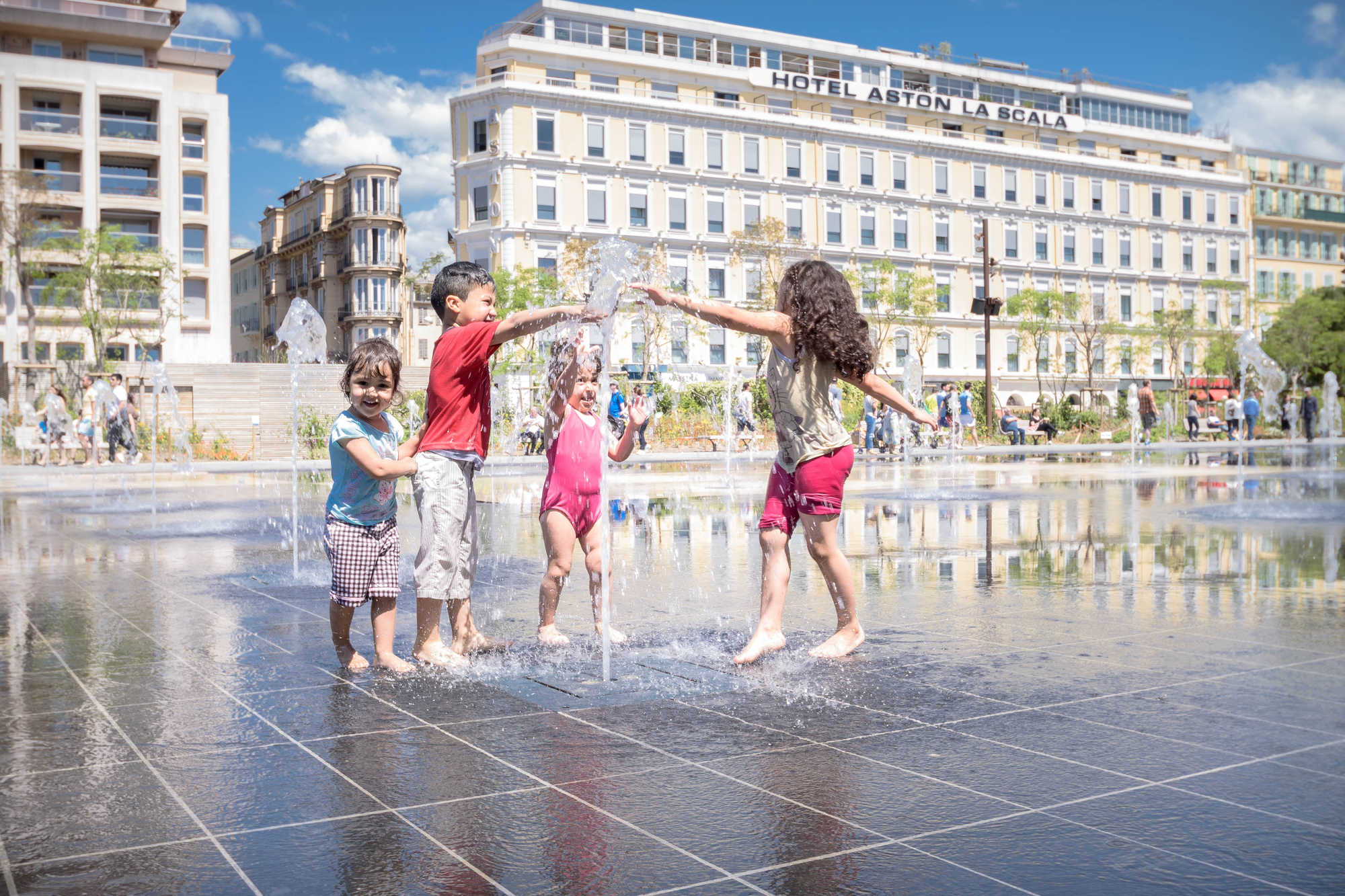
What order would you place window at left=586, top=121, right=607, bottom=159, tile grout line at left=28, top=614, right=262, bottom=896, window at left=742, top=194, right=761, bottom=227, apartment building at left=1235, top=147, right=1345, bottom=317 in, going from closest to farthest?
tile grout line at left=28, top=614, right=262, bottom=896 < window at left=586, top=121, right=607, bottom=159 < window at left=742, top=194, right=761, bottom=227 < apartment building at left=1235, top=147, right=1345, bottom=317

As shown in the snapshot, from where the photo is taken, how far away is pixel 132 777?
3.45m

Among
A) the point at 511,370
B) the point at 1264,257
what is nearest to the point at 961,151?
the point at 1264,257

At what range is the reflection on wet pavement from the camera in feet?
9.05

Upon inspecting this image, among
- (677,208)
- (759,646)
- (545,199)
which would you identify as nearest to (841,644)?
(759,646)

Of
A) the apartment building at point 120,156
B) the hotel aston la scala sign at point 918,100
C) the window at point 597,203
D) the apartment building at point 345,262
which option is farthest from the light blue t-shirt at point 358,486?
the apartment building at point 345,262

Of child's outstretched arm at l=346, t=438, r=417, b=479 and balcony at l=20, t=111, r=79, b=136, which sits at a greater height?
balcony at l=20, t=111, r=79, b=136

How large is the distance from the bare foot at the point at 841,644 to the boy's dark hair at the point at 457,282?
209cm

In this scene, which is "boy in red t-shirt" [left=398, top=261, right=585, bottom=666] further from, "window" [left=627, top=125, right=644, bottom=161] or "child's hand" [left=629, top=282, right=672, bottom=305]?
"window" [left=627, top=125, right=644, bottom=161]

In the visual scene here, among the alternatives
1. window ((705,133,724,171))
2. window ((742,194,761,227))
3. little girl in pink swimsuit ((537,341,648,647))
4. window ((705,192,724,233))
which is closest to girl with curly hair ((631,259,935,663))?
little girl in pink swimsuit ((537,341,648,647))

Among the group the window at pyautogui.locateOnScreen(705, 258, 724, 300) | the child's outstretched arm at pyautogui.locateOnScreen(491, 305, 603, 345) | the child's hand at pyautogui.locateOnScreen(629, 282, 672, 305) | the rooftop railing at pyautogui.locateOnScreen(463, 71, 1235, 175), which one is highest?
the rooftop railing at pyautogui.locateOnScreen(463, 71, 1235, 175)

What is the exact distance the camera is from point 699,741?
3791mm

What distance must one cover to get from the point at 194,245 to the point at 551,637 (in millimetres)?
48861

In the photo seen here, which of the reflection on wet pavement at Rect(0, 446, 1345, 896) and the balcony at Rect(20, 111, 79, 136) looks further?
the balcony at Rect(20, 111, 79, 136)

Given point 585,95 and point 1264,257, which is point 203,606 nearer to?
point 585,95
